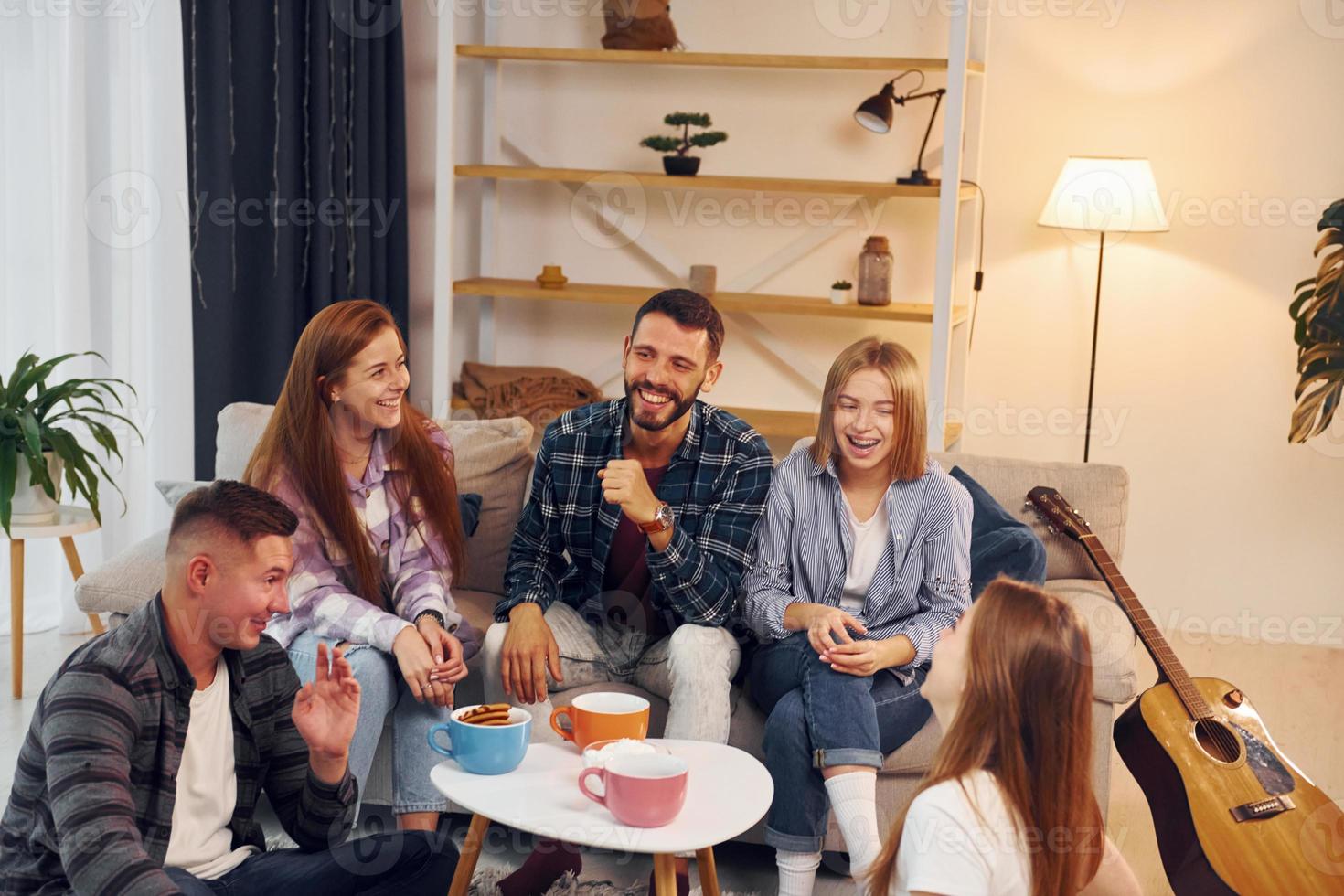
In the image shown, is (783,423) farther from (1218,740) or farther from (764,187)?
(1218,740)

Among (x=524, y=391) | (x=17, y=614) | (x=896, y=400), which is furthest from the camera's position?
(x=524, y=391)

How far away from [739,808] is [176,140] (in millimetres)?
2625

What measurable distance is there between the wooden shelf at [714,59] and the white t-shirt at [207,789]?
2.42m

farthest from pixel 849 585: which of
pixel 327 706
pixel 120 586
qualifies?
pixel 120 586

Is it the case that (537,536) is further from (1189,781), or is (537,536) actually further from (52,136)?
(52,136)

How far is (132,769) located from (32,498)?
1724 millimetres

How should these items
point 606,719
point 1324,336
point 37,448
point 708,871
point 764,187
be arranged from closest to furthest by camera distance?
1. point 606,719
2. point 708,871
3. point 37,448
4. point 1324,336
5. point 764,187

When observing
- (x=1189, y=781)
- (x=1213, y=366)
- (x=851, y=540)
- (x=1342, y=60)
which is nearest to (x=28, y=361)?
(x=851, y=540)

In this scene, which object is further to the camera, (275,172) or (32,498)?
(275,172)

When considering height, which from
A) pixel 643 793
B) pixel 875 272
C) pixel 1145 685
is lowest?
pixel 1145 685

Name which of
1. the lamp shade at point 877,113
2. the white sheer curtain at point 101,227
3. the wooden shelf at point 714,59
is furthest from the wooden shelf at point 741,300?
the white sheer curtain at point 101,227

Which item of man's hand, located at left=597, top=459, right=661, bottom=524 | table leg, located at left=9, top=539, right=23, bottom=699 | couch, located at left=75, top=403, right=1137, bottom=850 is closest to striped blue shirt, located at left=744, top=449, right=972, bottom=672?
couch, located at left=75, top=403, right=1137, bottom=850

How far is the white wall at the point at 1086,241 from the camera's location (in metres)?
3.71

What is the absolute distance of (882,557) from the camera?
2.25m
